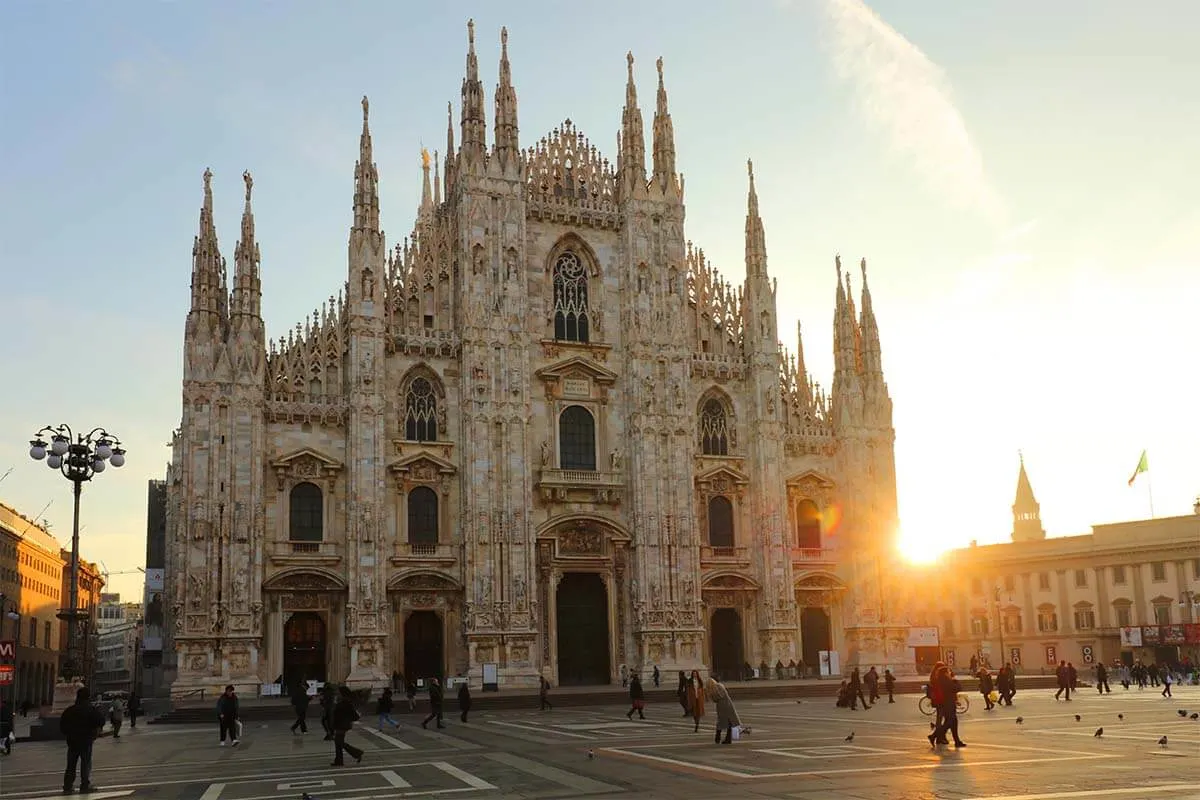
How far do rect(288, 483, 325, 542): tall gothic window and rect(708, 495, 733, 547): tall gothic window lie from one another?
16646 mm

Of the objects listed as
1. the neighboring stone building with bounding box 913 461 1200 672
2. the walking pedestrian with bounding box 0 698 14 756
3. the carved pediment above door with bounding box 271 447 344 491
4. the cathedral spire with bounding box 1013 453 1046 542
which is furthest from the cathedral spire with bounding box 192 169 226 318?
the cathedral spire with bounding box 1013 453 1046 542

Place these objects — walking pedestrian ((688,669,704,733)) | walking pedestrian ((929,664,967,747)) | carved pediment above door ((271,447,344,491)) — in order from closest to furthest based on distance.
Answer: walking pedestrian ((929,664,967,747))
walking pedestrian ((688,669,704,733))
carved pediment above door ((271,447,344,491))

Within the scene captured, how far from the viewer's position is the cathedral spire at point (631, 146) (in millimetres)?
52562

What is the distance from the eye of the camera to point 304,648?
44250 mm

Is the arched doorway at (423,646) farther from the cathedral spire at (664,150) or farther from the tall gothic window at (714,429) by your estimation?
the cathedral spire at (664,150)

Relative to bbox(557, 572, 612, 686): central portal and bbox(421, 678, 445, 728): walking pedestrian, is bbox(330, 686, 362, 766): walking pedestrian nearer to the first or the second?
bbox(421, 678, 445, 728): walking pedestrian

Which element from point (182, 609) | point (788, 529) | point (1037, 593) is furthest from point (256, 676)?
point (1037, 593)

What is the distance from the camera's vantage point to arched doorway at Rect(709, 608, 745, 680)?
50.5 metres

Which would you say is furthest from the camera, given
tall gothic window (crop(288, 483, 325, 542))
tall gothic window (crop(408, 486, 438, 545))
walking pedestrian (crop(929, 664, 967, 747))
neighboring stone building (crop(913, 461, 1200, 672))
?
neighboring stone building (crop(913, 461, 1200, 672))

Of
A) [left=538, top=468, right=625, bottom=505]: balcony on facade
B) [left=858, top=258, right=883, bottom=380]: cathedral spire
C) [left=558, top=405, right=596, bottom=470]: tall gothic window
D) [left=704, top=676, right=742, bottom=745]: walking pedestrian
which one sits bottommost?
[left=704, top=676, right=742, bottom=745]: walking pedestrian

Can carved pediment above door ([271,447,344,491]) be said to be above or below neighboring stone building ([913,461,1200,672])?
above

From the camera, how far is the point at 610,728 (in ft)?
92.2

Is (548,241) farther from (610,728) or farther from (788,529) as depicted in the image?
(610,728)

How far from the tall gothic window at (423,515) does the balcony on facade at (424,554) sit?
0.85 feet
